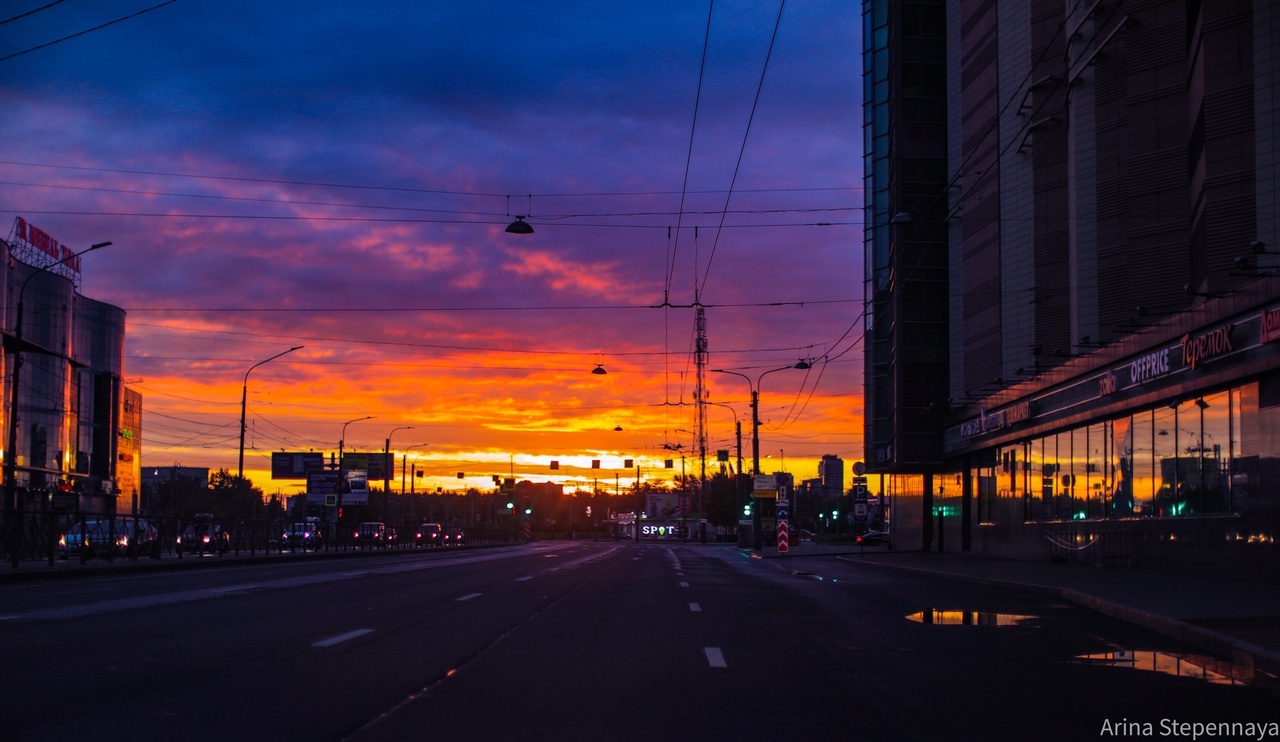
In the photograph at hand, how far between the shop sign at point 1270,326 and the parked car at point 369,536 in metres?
52.1

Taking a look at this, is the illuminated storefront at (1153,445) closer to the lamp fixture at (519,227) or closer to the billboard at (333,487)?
the lamp fixture at (519,227)

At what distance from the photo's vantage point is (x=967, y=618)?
719 inches

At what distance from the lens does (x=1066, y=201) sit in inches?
1570

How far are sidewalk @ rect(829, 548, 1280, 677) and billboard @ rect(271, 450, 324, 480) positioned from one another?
3187 inches

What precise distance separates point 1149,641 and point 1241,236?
1703cm

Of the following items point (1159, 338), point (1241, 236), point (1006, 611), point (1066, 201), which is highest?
point (1066, 201)

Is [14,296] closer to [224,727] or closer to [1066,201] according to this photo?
[1066,201]

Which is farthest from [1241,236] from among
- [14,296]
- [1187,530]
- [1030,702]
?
[14,296]

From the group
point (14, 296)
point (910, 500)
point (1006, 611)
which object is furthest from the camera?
point (14, 296)

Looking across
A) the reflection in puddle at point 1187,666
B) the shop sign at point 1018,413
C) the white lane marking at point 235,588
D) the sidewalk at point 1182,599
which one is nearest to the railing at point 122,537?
the white lane marking at point 235,588

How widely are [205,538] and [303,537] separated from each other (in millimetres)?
18786

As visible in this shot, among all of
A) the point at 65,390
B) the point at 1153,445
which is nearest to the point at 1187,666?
the point at 1153,445

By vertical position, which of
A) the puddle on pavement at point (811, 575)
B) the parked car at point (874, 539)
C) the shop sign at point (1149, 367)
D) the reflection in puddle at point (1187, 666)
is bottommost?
the parked car at point (874, 539)

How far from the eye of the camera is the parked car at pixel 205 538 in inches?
1670
